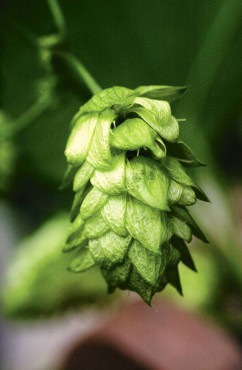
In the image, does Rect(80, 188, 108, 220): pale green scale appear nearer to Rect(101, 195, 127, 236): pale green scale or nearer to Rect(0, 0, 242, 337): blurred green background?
Rect(101, 195, 127, 236): pale green scale

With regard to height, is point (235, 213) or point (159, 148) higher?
point (159, 148)

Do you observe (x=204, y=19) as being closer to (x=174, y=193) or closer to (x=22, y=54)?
(x=22, y=54)

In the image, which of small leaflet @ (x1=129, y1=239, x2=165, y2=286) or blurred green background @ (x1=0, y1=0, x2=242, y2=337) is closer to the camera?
small leaflet @ (x1=129, y1=239, x2=165, y2=286)

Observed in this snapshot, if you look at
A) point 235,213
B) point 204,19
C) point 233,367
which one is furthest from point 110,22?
point 233,367

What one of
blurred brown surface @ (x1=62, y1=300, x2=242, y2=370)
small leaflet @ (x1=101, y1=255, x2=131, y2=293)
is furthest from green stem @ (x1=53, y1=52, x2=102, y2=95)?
blurred brown surface @ (x1=62, y1=300, x2=242, y2=370)

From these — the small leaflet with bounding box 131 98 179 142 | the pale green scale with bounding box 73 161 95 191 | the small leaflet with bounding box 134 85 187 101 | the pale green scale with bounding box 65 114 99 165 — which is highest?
the small leaflet with bounding box 134 85 187 101
